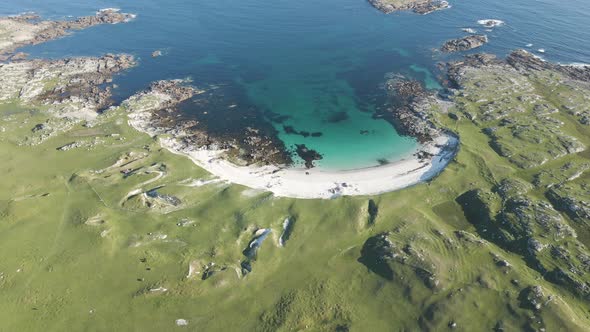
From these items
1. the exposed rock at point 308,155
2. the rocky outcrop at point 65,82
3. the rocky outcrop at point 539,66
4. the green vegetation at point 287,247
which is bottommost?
the green vegetation at point 287,247

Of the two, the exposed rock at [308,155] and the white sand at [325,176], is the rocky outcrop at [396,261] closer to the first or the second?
the white sand at [325,176]

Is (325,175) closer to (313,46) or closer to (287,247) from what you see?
(287,247)

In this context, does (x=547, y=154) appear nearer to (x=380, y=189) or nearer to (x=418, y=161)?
(x=418, y=161)

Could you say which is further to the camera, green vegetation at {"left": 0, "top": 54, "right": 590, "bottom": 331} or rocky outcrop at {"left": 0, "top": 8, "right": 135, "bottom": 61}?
rocky outcrop at {"left": 0, "top": 8, "right": 135, "bottom": 61}

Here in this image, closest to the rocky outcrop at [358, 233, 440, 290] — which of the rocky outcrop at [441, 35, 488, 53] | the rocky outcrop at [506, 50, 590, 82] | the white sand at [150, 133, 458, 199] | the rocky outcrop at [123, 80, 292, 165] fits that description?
the white sand at [150, 133, 458, 199]

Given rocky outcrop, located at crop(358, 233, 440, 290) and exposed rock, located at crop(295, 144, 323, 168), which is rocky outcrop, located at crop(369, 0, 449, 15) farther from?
rocky outcrop, located at crop(358, 233, 440, 290)

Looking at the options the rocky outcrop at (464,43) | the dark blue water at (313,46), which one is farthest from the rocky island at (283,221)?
the rocky outcrop at (464,43)
